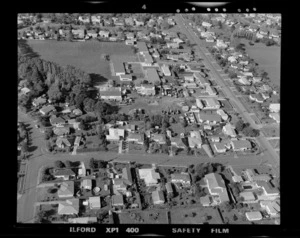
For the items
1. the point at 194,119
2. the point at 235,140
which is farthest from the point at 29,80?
the point at 235,140

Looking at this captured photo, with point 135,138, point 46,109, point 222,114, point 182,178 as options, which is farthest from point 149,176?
point 46,109

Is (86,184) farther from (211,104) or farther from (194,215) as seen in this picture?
(211,104)

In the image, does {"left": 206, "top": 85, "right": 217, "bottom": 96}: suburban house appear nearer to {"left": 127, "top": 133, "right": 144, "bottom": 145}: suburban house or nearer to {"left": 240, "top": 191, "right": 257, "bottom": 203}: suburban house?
{"left": 127, "top": 133, "right": 144, "bottom": 145}: suburban house

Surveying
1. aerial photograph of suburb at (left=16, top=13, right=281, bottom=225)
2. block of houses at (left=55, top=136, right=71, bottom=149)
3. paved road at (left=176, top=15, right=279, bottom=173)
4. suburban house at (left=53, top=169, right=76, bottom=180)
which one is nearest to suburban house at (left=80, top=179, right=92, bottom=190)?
aerial photograph of suburb at (left=16, top=13, right=281, bottom=225)

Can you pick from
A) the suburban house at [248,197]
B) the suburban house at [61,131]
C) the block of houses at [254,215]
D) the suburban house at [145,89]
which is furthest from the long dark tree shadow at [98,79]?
the block of houses at [254,215]

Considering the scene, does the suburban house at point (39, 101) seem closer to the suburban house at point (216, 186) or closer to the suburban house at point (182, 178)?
the suburban house at point (182, 178)
